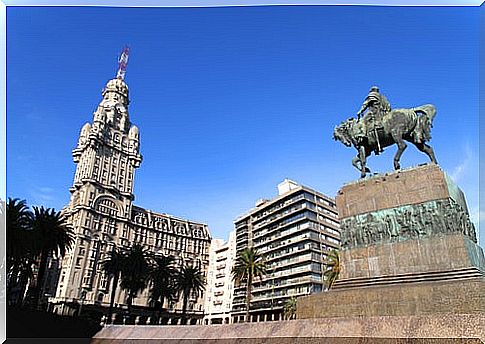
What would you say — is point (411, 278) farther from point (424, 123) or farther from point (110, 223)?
point (110, 223)

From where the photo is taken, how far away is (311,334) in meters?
8.13

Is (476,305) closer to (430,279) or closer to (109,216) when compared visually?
(430,279)

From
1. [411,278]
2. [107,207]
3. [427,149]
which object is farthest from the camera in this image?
[107,207]

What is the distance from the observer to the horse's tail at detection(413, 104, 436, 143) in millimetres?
12289

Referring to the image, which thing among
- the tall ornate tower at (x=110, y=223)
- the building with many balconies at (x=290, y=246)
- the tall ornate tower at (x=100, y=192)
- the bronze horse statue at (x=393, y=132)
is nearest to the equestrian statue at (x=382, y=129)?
the bronze horse statue at (x=393, y=132)

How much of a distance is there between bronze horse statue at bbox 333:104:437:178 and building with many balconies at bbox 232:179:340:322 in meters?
48.3

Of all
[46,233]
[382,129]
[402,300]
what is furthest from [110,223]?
[402,300]

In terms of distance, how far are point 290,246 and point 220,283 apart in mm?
26372

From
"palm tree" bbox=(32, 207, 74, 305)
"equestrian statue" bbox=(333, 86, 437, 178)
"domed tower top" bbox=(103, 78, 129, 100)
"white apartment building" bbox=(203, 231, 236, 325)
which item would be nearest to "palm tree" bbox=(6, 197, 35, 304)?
"palm tree" bbox=(32, 207, 74, 305)

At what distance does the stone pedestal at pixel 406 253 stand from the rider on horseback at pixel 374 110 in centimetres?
201

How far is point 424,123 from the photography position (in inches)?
489

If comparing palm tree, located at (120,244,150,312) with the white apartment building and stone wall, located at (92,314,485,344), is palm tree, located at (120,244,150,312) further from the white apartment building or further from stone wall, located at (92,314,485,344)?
stone wall, located at (92,314,485,344)

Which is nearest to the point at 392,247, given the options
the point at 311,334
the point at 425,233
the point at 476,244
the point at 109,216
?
the point at 425,233

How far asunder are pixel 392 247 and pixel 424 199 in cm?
154
